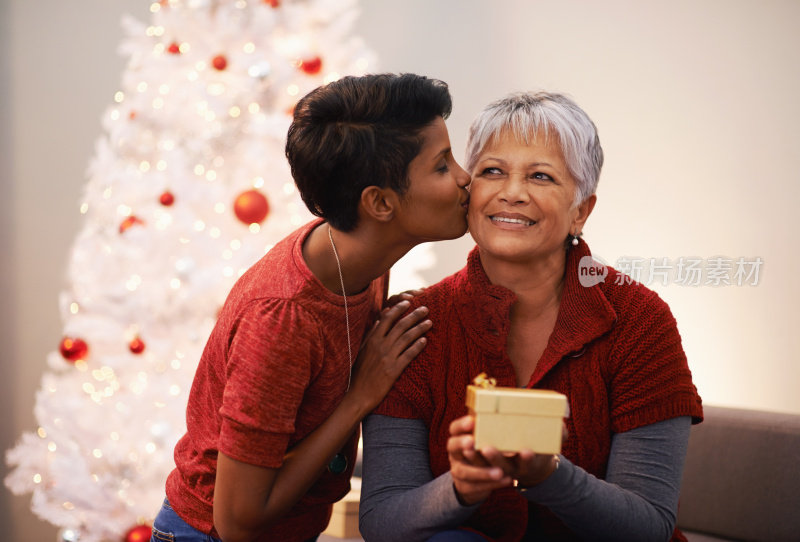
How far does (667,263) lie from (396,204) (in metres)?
1.88

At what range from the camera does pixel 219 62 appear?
2619 mm

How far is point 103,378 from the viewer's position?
9.01 feet

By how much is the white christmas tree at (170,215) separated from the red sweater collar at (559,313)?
1.11 meters

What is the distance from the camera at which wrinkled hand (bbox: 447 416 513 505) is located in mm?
1221

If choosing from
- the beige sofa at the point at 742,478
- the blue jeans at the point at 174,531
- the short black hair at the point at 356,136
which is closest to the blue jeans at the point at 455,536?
the blue jeans at the point at 174,531

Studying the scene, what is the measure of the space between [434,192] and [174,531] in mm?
948

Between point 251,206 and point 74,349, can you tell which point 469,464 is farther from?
point 74,349

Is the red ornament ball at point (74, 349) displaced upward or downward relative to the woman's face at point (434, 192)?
downward

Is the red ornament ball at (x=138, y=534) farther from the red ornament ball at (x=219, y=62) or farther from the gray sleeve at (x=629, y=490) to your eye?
the gray sleeve at (x=629, y=490)

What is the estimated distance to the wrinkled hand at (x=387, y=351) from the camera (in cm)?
162

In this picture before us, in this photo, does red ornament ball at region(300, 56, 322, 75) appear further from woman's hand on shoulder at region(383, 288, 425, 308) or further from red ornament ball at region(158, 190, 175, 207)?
woman's hand on shoulder at region(383, 288, 425, 308)

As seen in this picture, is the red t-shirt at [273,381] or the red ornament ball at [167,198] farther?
the red ornament ball at [167,198]

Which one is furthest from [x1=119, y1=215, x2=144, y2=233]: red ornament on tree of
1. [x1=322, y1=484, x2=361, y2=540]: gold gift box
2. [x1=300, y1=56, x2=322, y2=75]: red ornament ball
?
[x1=322, y1=484, x2=361, y2=540]: gold gift box

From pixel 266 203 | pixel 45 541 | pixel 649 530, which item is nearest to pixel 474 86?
pixel 266 203
